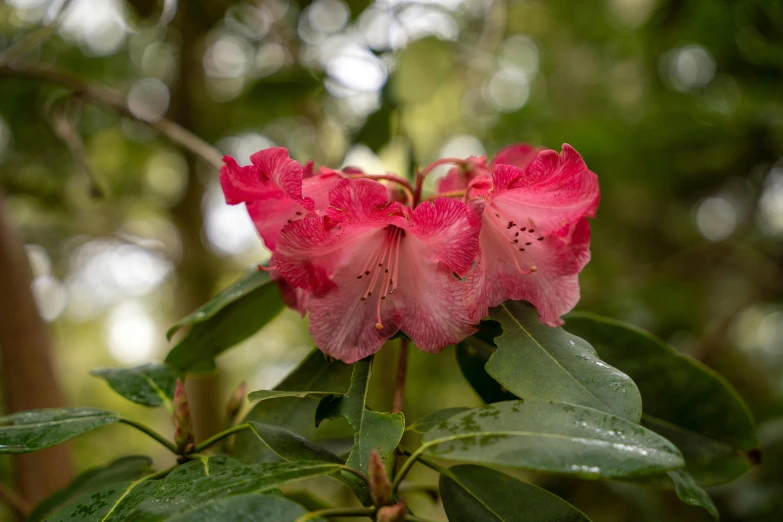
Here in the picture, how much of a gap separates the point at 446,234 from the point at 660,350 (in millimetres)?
449

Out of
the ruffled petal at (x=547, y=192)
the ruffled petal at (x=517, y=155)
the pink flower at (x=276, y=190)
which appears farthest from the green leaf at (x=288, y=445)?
the ruffled petal at (x=517, y=155)

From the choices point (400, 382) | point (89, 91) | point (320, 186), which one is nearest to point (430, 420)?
point (400, 382)

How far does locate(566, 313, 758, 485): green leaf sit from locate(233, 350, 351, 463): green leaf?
1.52 ft

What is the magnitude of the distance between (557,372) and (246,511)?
0.41m

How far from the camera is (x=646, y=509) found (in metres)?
1.94

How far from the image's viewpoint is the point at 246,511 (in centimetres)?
58

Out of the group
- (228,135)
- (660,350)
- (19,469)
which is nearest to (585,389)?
(660,350)

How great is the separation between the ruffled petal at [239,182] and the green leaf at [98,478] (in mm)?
518

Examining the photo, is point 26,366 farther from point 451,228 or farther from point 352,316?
point 451,228

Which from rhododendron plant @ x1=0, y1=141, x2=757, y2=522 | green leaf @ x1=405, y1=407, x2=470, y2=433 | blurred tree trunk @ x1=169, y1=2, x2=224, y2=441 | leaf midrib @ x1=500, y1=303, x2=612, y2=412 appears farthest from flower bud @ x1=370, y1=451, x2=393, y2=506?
blurred tree trunk @ x1=169, y1=2, x2=224, y2=441

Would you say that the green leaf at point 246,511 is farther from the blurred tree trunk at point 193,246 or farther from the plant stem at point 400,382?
the blurred tree trunk at point 193,246

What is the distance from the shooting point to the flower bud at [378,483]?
0.59m

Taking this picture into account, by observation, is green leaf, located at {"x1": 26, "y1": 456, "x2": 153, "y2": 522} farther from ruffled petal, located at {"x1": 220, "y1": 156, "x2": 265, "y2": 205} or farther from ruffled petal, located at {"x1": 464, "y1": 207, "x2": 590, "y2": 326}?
ruffled petal, located at {"x1": 464, "y1": 207, "x2": 590, "y2": 326}

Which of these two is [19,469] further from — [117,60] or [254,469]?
[117,60]
